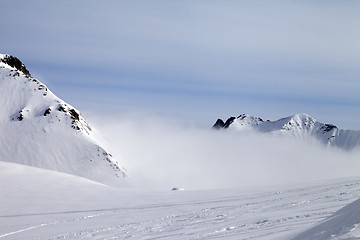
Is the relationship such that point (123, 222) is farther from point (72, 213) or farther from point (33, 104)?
point (33, 104)

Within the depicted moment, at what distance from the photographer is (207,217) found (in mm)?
14414

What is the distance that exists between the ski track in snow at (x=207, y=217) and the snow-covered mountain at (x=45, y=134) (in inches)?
4226

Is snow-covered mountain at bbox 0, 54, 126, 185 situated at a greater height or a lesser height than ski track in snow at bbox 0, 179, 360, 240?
greater

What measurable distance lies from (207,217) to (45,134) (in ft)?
422

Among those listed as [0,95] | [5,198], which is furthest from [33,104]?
[5,198]

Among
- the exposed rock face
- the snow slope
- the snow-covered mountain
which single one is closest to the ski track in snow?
the snow slope

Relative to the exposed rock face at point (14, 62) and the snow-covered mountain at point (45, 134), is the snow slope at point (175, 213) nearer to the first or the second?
the snow-covered mountain at point (45, 134)

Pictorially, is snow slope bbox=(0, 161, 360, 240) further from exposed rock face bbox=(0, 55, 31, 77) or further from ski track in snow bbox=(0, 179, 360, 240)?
Result: exposed rock face bbox=(0, 55, 31, 77)

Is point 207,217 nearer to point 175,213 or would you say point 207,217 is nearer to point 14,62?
point 175,213

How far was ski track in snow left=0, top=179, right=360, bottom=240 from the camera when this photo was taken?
11.5 meters

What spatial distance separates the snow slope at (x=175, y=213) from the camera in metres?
11.0

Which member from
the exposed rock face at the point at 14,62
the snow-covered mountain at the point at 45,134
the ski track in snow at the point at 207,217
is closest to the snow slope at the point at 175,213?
the ski track in snow at the point at 207,217

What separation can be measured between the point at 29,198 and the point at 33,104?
12945cm

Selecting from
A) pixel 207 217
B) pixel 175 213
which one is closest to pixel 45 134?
pixel 175 213
